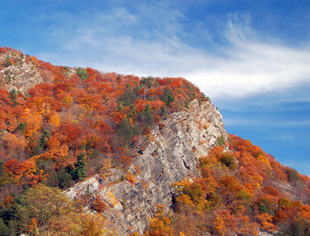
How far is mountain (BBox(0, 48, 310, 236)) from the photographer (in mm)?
36156

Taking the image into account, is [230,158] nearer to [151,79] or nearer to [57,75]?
[151,79]

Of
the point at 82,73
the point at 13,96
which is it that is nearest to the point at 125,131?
the point at 13,96

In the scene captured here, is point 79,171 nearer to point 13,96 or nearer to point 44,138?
point 44,138

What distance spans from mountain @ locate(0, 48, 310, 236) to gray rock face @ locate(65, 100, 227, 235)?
8.8 inches

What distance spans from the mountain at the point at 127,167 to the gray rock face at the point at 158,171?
0.74ft

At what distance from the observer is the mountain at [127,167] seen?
36.2m

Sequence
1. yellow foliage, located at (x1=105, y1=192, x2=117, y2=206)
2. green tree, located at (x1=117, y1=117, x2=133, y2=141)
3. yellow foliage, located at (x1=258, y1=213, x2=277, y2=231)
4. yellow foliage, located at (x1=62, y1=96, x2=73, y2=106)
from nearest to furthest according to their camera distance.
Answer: yellow foliage, located at (x1=105, y1=192, x2=117, y2=206) < yellow foliage, located at (x1=258, y1=213, x2=277, y2=231) < green tree, located at (x1=117, y1=117, x2=133, y2=141) < yellow foliage, located at (x1=62, y1=96, x2=73, y2=106)

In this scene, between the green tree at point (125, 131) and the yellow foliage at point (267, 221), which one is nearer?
the yellow foliage at point (267, 221)

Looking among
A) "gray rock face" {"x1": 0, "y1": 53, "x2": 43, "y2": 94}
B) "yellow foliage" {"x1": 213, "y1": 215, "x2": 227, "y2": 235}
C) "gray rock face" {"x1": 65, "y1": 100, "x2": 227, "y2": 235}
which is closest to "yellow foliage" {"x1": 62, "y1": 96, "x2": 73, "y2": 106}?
"gray rock face" {"x1": 0, "y1": 53, "x2": 43, "y2": 94}

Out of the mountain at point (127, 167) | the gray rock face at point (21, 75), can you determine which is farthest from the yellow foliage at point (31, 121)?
the gray rock face at point (21, 75)

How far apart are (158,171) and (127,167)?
7.65 m

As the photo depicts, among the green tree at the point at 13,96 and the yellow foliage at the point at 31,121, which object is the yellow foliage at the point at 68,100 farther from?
the green tree at the point at 13,96

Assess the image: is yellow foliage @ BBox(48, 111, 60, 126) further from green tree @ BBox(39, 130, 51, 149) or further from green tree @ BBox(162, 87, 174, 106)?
green tree @ BBox(162, 87, 174, 106)

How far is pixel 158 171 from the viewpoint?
1969 inches
